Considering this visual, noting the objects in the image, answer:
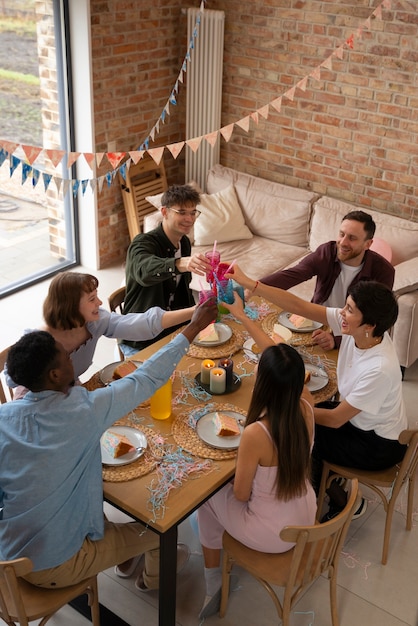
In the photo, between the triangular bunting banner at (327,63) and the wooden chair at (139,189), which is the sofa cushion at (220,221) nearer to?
the wooden chair at (139,189)

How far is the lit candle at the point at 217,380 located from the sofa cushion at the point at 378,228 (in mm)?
2360

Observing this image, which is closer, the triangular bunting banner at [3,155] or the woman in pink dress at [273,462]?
the woman in pink dress at [273,462]

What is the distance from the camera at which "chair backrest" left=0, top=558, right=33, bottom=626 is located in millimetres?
2146

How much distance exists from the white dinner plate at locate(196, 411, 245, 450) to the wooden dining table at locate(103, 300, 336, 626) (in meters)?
0.04

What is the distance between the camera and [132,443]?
2693 mm

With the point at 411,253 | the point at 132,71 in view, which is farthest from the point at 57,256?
the point at 411,253

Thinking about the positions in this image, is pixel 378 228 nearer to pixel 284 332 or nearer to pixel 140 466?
pixel 284 332

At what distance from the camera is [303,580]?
2.55 meters

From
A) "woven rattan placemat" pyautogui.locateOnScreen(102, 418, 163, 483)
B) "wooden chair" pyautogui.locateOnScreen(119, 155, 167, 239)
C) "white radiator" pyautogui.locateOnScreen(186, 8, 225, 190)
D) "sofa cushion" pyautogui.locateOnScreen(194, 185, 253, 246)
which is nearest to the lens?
"woven rattan placemat" pyautogui.locateOnScreen(102, 418, 163, 483)

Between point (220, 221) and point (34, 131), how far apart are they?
5.05ft

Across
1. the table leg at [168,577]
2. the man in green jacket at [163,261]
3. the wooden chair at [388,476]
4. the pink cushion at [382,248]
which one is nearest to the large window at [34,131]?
the man in green jacket at [163,261]

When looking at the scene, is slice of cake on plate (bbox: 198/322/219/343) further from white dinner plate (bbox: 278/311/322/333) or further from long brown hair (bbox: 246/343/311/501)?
long brown hair (bbox: 246/343/311/501)

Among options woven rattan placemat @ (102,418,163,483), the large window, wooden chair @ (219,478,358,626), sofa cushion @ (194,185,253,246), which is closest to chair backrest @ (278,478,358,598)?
wooden chair @ (219,478,358,626)

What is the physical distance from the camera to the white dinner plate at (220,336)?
3.36 metres
